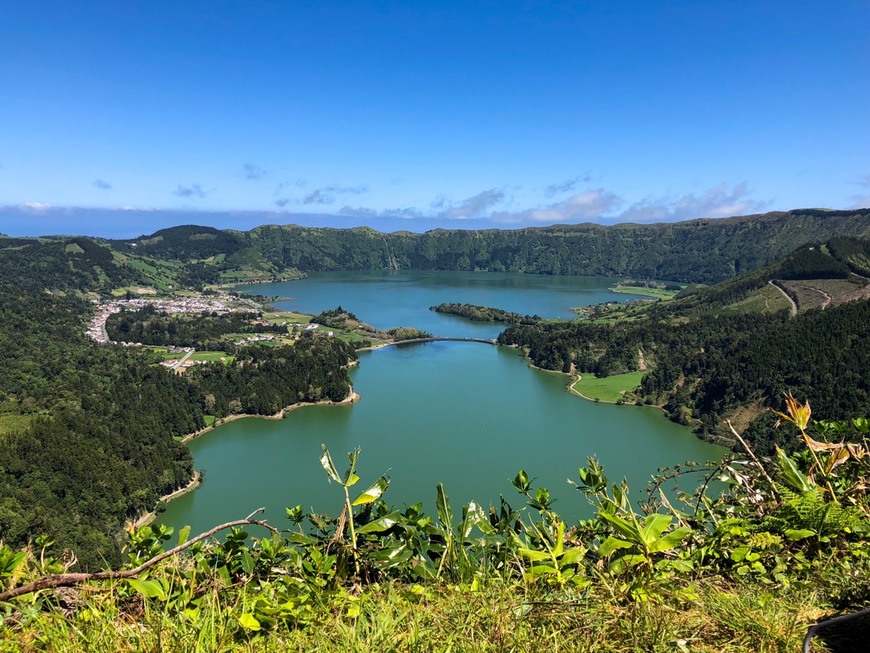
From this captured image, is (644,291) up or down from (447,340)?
up

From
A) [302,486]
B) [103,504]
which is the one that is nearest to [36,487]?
[103,504]

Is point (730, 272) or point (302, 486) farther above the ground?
point (730, 272)

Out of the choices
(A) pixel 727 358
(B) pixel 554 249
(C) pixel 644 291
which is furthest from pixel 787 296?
(B) pixel 554 249

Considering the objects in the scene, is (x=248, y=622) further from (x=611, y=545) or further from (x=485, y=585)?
(x=611, y=545)

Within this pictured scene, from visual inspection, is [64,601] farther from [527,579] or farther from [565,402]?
[565,402]

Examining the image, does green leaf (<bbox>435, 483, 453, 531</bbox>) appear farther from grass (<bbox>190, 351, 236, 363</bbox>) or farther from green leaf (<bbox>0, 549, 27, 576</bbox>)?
grass (<bbox>190, 351, 236, 363</bbox>)

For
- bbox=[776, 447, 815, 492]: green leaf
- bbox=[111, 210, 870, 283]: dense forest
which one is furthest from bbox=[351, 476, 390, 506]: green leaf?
bbox=[111, 210, 870, 283]: dense forest
